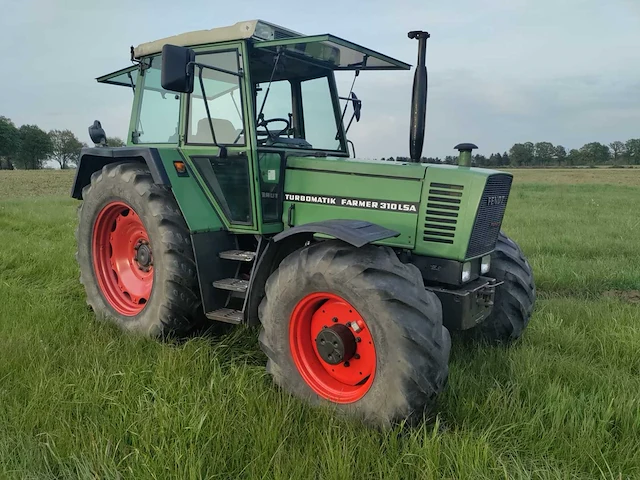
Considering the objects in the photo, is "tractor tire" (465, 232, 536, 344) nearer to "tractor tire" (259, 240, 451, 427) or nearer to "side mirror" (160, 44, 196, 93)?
"tractor tire" (259, 240, 451, 427)

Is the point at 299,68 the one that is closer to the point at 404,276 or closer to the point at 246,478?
the point at 404,276

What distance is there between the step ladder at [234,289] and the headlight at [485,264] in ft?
5.56

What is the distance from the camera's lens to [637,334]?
4.09 meters

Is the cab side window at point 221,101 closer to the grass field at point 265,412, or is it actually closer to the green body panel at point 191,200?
the green body panel at point 191,200

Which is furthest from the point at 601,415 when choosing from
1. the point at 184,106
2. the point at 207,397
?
the point at 184,106

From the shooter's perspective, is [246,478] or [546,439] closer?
[246,478]

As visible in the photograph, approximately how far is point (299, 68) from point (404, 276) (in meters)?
2.33

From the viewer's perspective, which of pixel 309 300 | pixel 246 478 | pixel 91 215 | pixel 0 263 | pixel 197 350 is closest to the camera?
pixel 246 478

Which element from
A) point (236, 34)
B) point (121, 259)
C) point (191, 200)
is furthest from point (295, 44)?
point (121, 259)

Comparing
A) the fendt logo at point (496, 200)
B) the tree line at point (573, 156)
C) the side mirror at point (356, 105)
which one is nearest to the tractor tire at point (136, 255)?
the side mirror at point (356, 105)

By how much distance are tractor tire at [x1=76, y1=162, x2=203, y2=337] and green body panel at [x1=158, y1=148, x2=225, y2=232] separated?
0.09 metres

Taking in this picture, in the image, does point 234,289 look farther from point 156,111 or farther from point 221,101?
point 156,111

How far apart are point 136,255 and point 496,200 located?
2.99 m

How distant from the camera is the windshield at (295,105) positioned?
4043 mm
